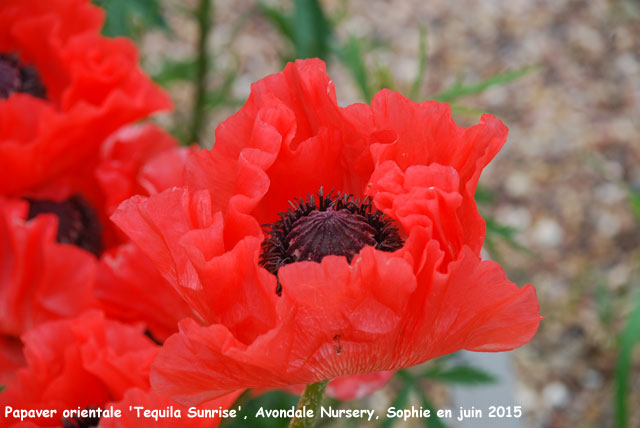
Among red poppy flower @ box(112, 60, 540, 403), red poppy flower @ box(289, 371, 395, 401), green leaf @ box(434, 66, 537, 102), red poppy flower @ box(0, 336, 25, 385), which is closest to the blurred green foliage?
green leaf @ box(434, 66, 537, 102)

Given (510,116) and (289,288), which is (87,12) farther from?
(510,116)

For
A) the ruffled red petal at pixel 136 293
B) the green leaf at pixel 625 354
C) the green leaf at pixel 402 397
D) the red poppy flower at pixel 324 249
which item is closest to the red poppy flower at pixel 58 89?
the ruffled red petal at pixel 136 293

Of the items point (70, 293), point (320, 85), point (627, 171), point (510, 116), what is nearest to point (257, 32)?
point (510, 116)

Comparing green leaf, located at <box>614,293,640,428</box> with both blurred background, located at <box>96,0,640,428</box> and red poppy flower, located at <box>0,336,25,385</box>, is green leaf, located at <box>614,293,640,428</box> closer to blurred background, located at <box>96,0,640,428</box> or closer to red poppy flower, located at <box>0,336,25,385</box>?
blurred background, located at <box>96,0,640,428</box>

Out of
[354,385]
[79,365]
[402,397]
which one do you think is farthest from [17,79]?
[402,397]

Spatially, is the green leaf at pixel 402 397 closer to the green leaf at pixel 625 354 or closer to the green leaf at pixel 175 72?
the green leaf at pixel 625 354

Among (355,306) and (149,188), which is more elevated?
(149,188)

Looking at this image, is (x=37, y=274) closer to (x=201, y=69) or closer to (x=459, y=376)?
(x=459, y=376)
